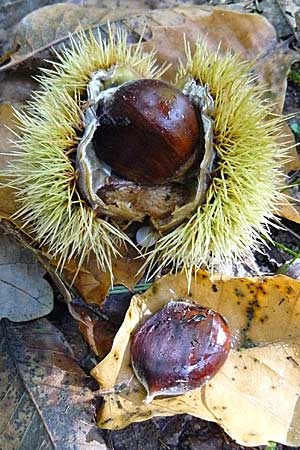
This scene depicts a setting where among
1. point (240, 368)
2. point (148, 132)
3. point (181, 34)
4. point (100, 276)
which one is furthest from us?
point (181, 34)

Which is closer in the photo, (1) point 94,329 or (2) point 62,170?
(2) point 62,170

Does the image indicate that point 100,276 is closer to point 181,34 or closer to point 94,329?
point 94,329

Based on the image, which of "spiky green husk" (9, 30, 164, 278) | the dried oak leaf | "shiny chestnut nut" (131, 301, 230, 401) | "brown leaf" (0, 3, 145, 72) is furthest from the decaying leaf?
"brown leaf" (0, 3, 145, 72)

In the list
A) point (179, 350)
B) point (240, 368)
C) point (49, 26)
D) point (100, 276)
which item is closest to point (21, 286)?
point (100, 276)

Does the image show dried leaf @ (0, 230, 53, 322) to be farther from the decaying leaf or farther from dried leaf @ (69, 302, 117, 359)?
the decaying leaf

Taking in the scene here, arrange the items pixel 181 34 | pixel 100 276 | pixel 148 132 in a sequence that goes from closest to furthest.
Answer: pixel 148 132
pixel 100 276
pixel 181 34

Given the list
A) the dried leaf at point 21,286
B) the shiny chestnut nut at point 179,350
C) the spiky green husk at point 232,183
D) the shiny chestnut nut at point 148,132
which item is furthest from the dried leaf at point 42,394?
the shiny chestnut nut at point 148,132

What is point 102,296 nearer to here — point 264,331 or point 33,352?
point 33,352
